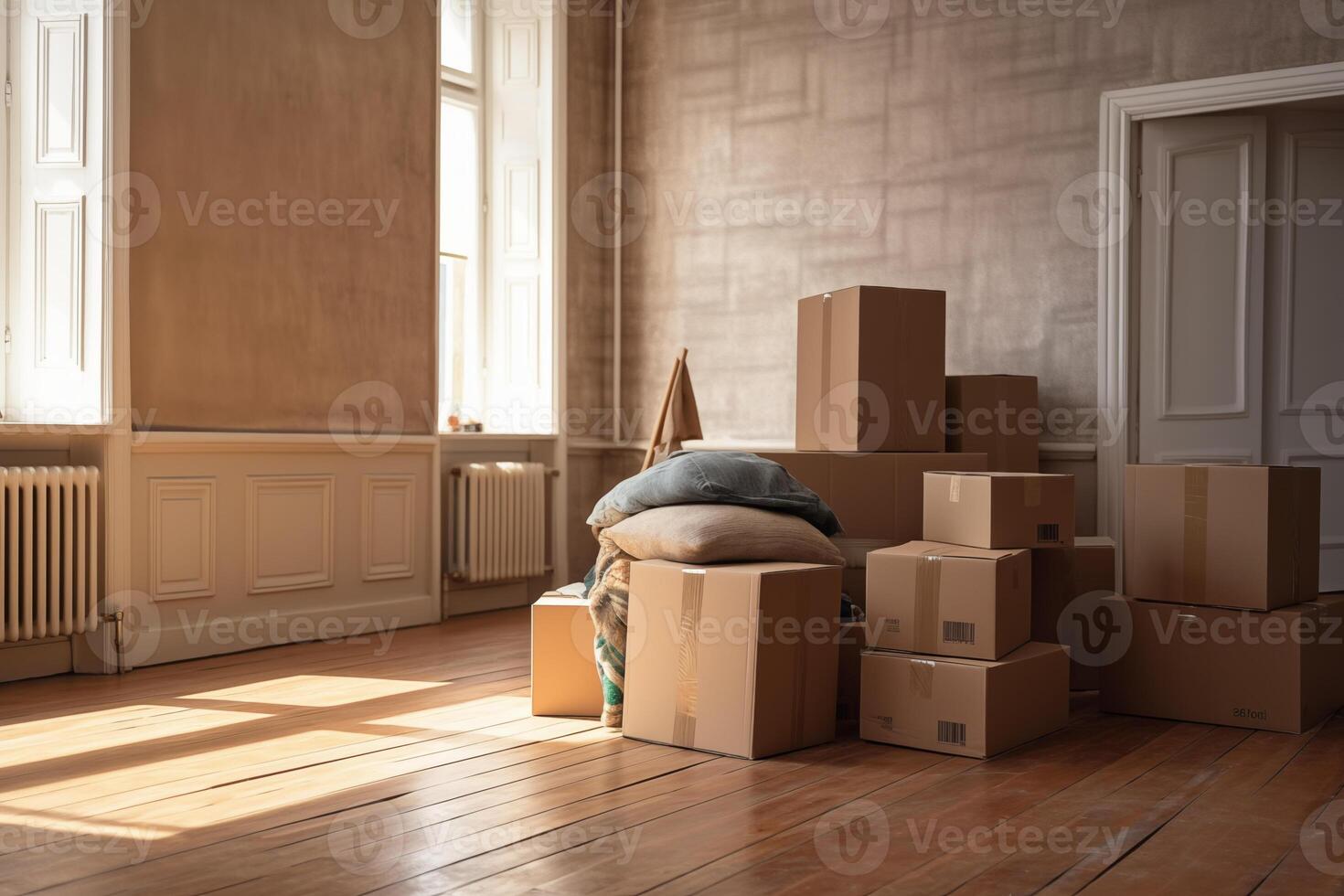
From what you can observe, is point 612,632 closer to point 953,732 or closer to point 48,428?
point 953,732

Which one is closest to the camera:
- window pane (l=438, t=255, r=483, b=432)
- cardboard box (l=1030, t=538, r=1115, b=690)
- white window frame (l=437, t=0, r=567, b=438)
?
cardboard box (l=1030, t=538, r=1115, b=690)

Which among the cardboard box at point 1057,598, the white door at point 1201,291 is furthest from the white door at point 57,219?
the white door at point 1201,291

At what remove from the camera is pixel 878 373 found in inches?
159

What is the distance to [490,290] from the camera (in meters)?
6.07

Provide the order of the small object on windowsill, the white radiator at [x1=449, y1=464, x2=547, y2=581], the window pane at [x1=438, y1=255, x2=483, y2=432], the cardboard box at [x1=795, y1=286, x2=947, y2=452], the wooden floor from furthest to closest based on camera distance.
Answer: the window pane at [x1=438, y1=255, x2=483, y2=432], the small object on windowsill, the white radiator at [x1=449, y1=464, x2=547, y2=581], the cardboard box at [x1=795, y1=286, x2=947, y2=452], the wooden floor

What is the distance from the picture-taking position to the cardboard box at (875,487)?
3.87 meters

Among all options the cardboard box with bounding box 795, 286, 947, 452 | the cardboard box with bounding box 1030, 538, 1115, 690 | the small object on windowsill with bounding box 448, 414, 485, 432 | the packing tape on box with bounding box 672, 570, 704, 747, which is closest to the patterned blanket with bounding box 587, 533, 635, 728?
the packing tape on box with bounding box 672, 570, 704, 747

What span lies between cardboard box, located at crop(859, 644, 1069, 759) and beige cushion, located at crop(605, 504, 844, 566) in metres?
0.34

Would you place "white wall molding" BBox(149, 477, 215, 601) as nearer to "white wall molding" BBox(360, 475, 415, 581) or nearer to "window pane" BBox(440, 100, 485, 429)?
"white wall molding" BBox(360, 475, 415, 581)

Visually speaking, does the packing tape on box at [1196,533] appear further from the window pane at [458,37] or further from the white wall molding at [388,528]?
the window pane at [458,37]

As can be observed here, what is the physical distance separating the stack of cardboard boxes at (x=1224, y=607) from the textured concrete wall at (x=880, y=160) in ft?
4.87

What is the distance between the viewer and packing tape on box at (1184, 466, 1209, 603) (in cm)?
336

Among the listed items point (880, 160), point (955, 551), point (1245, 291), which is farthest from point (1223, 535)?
point (880, 160)

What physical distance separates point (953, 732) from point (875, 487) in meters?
1.07
